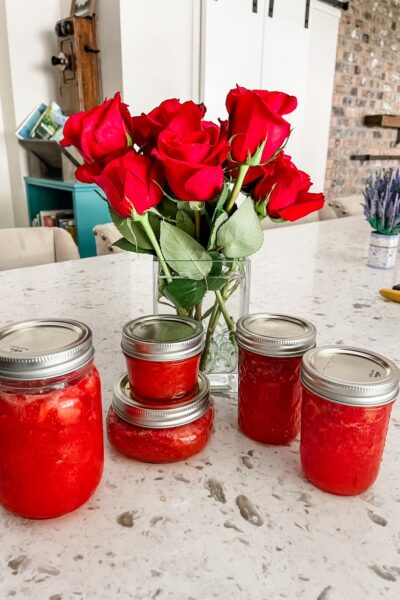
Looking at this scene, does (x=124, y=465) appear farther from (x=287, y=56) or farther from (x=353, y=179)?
(x=353, y=179)

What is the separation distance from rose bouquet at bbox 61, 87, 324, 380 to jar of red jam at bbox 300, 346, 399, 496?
0.16m

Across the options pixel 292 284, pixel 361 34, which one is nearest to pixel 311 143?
pixel 361 34

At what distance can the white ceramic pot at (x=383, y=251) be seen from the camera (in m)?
1.24

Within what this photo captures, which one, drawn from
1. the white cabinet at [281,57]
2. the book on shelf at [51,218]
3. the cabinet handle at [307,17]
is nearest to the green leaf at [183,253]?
the book on shelf at [51,218]

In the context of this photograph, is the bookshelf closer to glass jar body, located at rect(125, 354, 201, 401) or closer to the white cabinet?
the white cabinet

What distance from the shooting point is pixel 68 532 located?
38cm

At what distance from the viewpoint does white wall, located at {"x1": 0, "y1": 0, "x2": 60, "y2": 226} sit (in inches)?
110

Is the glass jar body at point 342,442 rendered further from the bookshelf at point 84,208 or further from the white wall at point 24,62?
the white wall at point 24,62

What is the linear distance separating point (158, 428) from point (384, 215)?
962mm

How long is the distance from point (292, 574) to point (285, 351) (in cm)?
20

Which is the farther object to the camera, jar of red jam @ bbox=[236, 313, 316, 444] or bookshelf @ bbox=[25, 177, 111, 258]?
bookshelf @ bbox=[25, 177, 111, 258]

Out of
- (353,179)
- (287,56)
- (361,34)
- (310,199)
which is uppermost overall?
(361,34)

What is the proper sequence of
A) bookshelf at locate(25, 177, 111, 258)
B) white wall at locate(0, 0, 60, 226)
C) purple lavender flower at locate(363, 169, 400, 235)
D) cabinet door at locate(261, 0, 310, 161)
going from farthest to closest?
cabinet door at locate(261, 0, 310, 161) < white wall at locate(0, 0, 60, 226) < bookshelf at locate(25, 177, 111, 258) < purple lavender flower at locate(363, 169, 400, 235)

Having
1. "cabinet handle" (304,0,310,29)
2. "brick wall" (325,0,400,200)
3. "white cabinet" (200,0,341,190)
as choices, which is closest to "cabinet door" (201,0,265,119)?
"white cabinet" (200,0,341,190)
